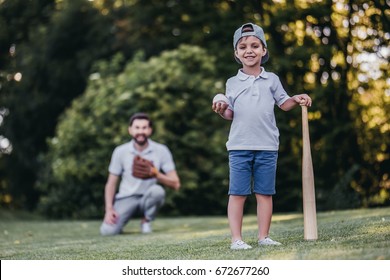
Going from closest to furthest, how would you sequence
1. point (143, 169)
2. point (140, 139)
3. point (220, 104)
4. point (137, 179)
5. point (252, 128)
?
point (220, 104) < point (252, 128) < point (143, 169) < point (140, 139) < point (137, 179)

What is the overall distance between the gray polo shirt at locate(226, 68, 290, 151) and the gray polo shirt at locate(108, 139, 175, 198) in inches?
126

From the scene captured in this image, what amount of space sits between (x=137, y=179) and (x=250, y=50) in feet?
11.5

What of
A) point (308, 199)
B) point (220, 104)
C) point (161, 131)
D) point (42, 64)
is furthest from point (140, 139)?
point (42, 64)

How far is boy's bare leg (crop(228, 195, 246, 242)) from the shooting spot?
427 cm

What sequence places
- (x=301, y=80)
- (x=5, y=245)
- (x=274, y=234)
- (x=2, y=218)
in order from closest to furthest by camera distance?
1. (x=274, y=234)
2. (x=5, y=245)
3. (x=301, y=80)
4. (x=2, y=218)

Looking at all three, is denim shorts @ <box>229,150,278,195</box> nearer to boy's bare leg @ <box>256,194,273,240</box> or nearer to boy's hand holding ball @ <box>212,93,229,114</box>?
boy's bare leg @ <box>256,194,273,240</box>

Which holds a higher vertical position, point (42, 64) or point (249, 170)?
point (42, 64)

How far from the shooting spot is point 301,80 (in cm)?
1070

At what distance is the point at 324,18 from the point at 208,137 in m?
4.42

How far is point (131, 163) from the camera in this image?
7.41 metres

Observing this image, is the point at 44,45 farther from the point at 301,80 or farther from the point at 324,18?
the point at 324,18

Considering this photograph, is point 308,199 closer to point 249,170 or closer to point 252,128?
point 249,170

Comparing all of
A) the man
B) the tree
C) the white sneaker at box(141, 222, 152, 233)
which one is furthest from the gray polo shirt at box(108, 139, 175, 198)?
the tree
